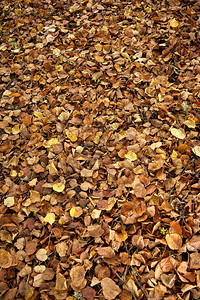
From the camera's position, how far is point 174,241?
1.38 m

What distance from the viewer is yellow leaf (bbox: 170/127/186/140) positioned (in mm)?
1813

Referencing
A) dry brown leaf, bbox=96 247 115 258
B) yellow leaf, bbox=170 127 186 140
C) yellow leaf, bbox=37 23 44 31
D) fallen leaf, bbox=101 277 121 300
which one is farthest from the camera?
yellow leaf, bbox=37 23 44 31

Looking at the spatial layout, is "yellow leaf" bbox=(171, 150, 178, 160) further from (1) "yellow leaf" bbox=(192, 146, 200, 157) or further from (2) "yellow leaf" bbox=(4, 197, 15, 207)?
(2) "yellow leaf" bbox=(4, 197, 15, 207)

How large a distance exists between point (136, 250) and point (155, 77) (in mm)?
1581

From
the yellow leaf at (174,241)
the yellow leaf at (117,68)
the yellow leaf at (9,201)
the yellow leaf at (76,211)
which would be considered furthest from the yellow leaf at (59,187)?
the yellow leaf at (117,68)

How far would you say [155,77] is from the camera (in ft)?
7.28

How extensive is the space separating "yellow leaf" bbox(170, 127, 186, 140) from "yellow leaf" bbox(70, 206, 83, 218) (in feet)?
3.07

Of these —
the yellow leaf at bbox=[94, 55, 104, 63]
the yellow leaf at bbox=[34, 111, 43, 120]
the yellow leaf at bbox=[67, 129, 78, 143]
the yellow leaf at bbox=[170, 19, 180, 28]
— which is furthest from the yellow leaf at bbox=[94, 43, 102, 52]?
the yellow leaf at bbox=[67, 129, 78, 143]

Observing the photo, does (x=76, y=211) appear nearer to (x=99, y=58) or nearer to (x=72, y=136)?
(x=72, y=136)

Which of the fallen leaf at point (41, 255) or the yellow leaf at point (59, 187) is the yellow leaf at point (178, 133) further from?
the fallen leaf at point (41, 255)

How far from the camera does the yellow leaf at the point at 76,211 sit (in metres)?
1.58

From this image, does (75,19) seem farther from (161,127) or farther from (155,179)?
(155,179)

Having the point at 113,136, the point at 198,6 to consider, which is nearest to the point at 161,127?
the point at 113,136

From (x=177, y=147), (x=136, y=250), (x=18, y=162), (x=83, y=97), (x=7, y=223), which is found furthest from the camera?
(x=83, y=97)
